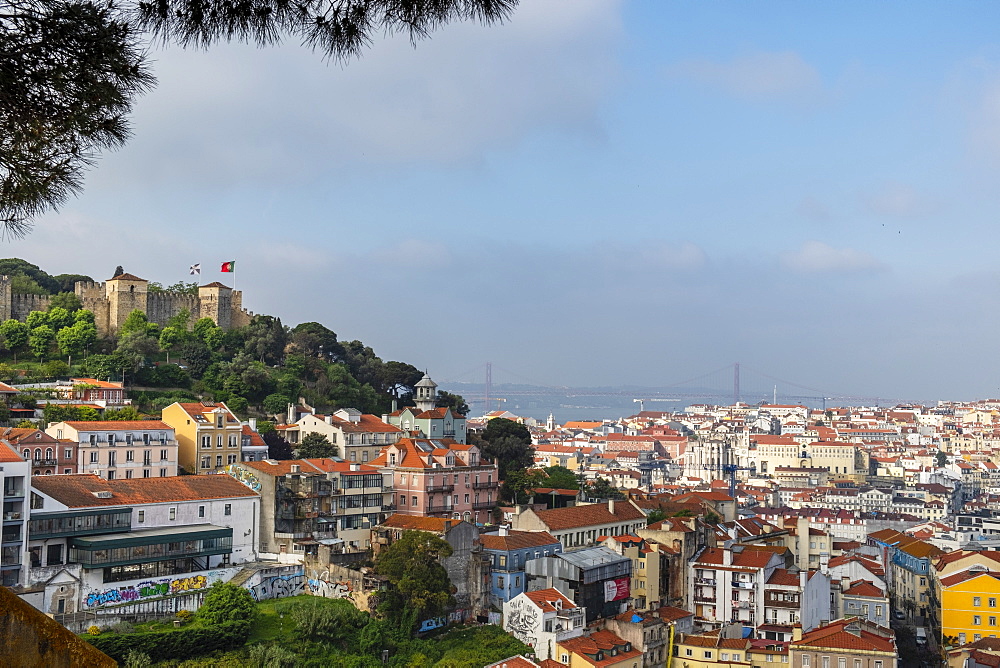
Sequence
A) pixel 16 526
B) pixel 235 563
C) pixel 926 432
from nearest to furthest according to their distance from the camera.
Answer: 1. pixel 16 526
2. pixel 235 563
3. pixel 926 432

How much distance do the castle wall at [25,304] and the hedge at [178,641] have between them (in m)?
25.5

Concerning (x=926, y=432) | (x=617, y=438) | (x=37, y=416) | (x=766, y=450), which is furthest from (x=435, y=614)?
(x=926, y=432)

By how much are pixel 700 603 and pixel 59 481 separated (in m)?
16.3

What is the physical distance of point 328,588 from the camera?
23719mm

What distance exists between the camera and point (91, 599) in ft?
65.7

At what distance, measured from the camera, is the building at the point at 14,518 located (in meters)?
19.5

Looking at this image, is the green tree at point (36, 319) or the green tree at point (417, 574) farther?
the green tree at point (36, 319)

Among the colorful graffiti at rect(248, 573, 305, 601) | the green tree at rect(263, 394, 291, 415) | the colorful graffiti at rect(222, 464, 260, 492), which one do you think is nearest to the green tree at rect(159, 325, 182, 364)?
the green tree at rect(263, 394, 291, 415)

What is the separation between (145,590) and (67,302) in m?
23.6

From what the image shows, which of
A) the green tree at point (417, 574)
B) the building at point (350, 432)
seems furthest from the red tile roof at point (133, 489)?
the building at point (350, 432)

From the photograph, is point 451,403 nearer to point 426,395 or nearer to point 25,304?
point 426,395

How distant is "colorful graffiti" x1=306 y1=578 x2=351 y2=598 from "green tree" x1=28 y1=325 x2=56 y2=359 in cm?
1949

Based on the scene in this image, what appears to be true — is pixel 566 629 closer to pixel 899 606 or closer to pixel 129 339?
pixel 899 606

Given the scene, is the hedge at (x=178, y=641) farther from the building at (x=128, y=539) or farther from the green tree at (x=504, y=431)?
the green tree at (x=504, y=431)
